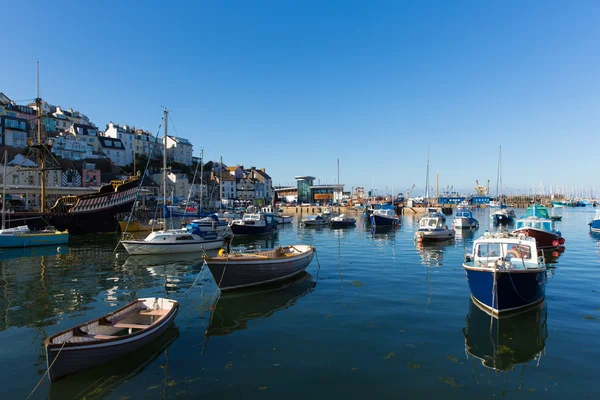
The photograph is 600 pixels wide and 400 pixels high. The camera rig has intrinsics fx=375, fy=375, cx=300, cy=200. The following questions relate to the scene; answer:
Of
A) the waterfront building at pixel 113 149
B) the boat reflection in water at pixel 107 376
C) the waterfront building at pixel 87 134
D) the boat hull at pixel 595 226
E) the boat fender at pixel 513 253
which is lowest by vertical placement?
the boat reflection in water at pixel 107 376

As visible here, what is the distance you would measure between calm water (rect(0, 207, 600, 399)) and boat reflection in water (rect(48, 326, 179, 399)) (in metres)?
0.05

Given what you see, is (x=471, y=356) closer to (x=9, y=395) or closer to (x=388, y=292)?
(x=388, y=292)

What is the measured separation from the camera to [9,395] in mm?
9625

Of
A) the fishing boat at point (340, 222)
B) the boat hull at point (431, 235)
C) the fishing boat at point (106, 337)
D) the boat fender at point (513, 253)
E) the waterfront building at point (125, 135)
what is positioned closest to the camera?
the fishing boat at point (106, 337)

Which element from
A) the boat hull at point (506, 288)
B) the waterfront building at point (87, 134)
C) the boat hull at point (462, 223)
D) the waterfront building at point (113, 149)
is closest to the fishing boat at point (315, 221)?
the boat hull at point (462, 223)

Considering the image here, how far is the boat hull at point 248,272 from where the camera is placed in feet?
62.7

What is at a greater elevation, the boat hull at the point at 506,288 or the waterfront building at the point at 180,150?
the waterfront building at the point at 180,150

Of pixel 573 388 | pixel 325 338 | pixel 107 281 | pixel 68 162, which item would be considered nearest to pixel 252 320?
pixel 325 338

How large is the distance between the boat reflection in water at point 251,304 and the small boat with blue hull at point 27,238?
2952 centimetres

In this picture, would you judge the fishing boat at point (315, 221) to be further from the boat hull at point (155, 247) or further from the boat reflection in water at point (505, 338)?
the boat reflection in water at point (505, 338)

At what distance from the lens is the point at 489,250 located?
1773 cm

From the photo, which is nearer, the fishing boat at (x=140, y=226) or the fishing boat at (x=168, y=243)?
the fishing boat at (x=168, y=243)

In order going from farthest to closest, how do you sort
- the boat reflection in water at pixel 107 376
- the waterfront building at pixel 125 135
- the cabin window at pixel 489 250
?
the waterfront building at pixel 125 135, the cabin window at pixel 489 250, the boat reflection in water at pixel 107 376

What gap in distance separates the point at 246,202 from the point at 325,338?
118 meters
